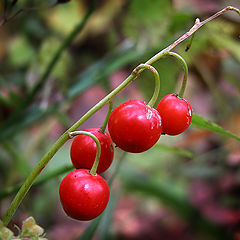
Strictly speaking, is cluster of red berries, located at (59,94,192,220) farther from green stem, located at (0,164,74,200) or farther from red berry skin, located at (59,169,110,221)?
green stem, located at (0,164,74,200)

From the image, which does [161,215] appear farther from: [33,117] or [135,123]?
[135,123]

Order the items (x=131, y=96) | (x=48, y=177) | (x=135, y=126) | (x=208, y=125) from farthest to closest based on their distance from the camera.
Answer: (x=131, y=96), (x=48, y=177), (x=208, y=125), (x=135, y=126)

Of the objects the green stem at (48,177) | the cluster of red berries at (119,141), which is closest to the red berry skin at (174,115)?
the cluster of red berries at (119,141)

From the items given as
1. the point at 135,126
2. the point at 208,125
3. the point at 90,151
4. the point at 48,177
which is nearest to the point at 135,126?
the point at 135,126

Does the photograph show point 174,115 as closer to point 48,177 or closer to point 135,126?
point 135,126

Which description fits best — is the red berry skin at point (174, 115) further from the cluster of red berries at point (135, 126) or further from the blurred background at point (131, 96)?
the blurred background at point (131, 96)

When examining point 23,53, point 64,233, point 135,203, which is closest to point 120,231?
point 64,233

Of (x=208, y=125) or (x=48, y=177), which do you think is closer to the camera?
(x=208, y=125)

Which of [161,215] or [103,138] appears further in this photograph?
[161,215]
